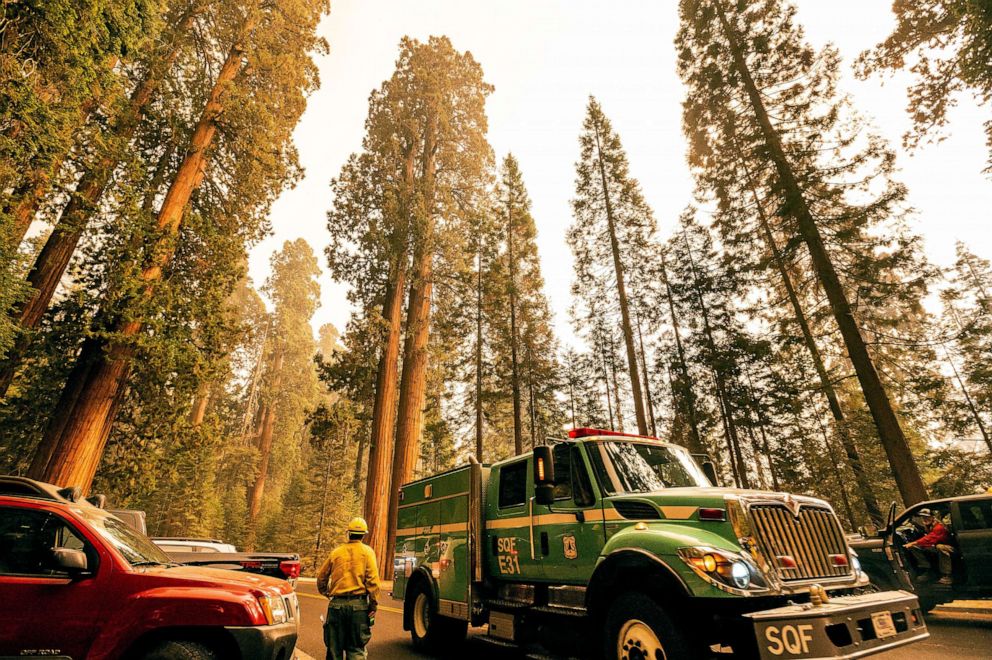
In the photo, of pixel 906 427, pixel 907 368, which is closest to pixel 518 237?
pixel 907 368

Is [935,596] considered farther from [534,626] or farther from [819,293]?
[819,293]

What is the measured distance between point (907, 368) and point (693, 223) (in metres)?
12.6

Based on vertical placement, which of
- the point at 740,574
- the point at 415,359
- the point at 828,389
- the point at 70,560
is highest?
the point at 415,359

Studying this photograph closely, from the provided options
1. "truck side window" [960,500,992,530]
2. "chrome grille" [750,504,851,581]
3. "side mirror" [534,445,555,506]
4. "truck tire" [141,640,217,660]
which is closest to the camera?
"truck tire" [141,640,217,660]

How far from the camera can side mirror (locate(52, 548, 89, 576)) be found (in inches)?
126

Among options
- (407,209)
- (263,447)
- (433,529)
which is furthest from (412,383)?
(263,447)

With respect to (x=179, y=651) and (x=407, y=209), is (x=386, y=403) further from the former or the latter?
(x=179, y=651)

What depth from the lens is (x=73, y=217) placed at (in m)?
9.89

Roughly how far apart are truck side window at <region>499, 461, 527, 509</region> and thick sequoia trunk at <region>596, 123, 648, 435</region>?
12.3m

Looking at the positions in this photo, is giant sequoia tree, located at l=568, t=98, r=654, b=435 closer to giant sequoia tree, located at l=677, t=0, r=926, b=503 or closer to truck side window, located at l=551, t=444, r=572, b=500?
giant sequoia tree, located at l=677, t=0, r=926, b=503

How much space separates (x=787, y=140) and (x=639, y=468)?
1397 cm

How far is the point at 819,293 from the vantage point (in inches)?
606

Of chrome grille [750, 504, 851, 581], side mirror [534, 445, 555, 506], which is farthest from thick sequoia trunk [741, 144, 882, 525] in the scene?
side mirror [534, 445, 555, 506]

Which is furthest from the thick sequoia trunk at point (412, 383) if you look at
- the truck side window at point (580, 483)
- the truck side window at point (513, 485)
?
the truck side window at point (580, 483)
